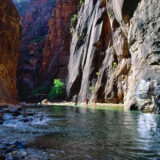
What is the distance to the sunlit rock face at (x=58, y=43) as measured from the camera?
54.7 metres

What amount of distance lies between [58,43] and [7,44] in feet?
97.7

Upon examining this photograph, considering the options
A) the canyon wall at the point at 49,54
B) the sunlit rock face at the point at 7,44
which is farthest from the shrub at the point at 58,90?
the sunlit rock face at the point at 7,44

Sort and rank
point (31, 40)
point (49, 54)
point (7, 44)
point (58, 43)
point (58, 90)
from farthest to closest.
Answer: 1. point (31, 40)
2. point (49, 54)
3. point (58, 43)
4. point (58, 90)
5. point (7, 44)

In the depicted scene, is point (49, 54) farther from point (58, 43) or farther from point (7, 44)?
point (7, 44)

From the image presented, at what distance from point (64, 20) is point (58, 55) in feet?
37.9

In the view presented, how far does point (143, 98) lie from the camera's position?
42.8ft

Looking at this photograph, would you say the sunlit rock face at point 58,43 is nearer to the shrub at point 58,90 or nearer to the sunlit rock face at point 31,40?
the sunlit rock face at point 31,40

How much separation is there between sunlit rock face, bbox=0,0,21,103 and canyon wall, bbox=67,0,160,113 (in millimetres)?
12464

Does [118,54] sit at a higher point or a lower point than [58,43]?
lower

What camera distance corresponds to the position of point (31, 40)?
230 feet

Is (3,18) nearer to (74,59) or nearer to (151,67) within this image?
(74,59)

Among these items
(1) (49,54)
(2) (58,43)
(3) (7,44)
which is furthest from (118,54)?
(1) (49,54)

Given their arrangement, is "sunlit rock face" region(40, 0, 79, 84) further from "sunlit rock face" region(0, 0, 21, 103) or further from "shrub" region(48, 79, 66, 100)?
"sunlit rock face" region(0, 0, 21, 103)

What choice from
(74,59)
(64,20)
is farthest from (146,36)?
(64,20)
